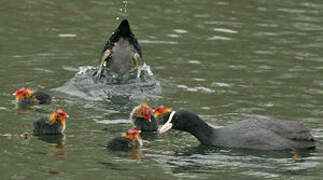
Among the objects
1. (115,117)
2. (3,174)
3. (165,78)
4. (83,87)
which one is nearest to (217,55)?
(165,78)

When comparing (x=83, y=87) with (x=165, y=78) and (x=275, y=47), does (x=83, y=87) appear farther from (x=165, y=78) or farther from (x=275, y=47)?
(x=275, y=47)

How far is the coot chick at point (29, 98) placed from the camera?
1254 cm

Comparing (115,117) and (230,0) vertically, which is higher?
(230,0)

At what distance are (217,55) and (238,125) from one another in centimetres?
508

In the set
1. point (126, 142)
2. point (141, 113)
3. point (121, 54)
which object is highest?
point (121, 54)

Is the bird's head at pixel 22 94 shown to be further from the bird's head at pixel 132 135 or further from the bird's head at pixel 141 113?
the bird's head at pixel 132 135

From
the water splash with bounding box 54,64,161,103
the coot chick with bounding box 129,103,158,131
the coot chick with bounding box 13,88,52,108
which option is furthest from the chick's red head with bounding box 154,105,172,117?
the coot chick with bounding box 13,88,52,108

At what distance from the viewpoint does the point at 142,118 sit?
11883 millimetres

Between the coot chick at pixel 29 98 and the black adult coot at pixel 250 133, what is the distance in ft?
7.89

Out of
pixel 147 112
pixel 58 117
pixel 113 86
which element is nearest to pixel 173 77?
pixel 113 86

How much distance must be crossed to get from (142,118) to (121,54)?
3.17 metres

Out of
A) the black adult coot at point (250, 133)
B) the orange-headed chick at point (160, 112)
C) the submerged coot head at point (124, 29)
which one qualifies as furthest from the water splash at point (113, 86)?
the black adult coot at point (250, 133)

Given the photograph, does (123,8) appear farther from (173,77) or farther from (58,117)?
(58,117)

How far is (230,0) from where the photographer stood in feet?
64.7
